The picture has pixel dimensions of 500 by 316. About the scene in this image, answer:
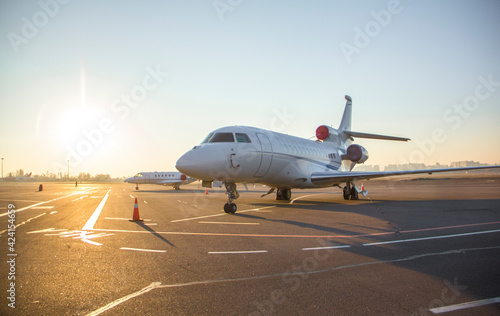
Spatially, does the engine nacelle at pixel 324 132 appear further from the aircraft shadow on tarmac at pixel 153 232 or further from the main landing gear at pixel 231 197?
the aircraft shadow on tarmac at pixel 153 232

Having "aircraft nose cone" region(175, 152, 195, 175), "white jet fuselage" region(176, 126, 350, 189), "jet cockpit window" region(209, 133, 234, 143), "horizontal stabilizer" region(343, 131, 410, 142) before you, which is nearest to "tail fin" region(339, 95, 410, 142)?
"horizontal stabilizer" region(343, 131, 410, 142)

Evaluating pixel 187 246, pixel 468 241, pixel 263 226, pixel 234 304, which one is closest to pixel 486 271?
pixel 468 241

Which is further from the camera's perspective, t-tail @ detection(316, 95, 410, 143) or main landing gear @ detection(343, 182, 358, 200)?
t-tail @ detection(316, 95, 410, 143)

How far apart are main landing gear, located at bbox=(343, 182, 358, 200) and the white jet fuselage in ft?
6.57

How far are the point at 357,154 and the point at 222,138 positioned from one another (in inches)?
556

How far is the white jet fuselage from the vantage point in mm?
13180

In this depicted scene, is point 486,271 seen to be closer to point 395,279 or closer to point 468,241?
point 395,279

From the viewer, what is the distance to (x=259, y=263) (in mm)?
5562

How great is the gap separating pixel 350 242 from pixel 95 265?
200 inches

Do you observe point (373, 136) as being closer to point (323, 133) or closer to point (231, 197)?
point (323, 133)

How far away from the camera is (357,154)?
25.2m

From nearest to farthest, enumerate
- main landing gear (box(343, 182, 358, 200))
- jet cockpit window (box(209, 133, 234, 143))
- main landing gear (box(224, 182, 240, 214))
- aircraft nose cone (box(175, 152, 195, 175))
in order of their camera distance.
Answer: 1. aircraft nose cone (box(175, 152, 195, 175))
2. main landing gear (box(224, 182, 240, 214))
3. jet cockpit window (box(209, 133, 234, 143))
4. main landing gear (box(343, 182, 358, 200))

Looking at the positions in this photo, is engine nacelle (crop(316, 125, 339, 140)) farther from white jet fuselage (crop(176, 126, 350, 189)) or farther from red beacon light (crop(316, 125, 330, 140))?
white jet fuselage (crop(176, 126, 350, 189))

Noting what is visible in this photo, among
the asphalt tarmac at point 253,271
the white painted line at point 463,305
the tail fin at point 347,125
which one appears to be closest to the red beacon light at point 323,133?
the tail fin at point 347,125
